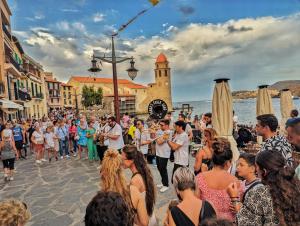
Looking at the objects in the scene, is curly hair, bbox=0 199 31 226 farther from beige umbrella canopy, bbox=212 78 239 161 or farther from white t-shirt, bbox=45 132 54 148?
white t-shirt, bbox=45 132 54 148

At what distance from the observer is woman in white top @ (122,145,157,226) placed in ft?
10.8

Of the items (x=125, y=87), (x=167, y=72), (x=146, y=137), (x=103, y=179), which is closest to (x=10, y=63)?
(x=146, y=137)

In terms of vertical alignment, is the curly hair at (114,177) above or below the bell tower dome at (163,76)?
below

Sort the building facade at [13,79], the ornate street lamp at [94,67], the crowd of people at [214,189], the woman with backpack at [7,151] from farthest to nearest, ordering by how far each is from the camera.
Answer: the building facade at [13,79], the ornate street lamp at [94,67], the woman with backpack at [7,151], the crowd of people at [214,189]

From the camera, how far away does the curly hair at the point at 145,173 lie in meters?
3.31

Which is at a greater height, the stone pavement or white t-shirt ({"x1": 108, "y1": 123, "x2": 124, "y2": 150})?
white t-shirt ({"x1": 108, "y1": 123, "x2": 124, "y2": 150})

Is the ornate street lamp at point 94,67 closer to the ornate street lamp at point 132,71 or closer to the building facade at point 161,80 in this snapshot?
the ornate street lamp at point 132,71

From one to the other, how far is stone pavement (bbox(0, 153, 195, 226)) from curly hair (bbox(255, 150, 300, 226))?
3268 mm

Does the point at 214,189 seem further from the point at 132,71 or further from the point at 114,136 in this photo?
the point at 132,71

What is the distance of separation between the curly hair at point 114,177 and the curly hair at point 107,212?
1119 millimetres

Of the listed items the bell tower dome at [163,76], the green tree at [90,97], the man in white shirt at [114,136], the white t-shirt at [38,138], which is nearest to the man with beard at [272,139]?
the man in white shirt at [114,136]

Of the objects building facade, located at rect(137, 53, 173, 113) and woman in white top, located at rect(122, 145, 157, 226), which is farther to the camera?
building facade, located at rect(137, 53, 173, 113)

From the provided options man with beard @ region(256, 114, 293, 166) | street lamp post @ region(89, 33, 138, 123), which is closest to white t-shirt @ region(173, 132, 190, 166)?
man with beard @ region(256, 114, 293, 166)

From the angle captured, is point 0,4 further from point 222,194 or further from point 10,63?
point 222,194
